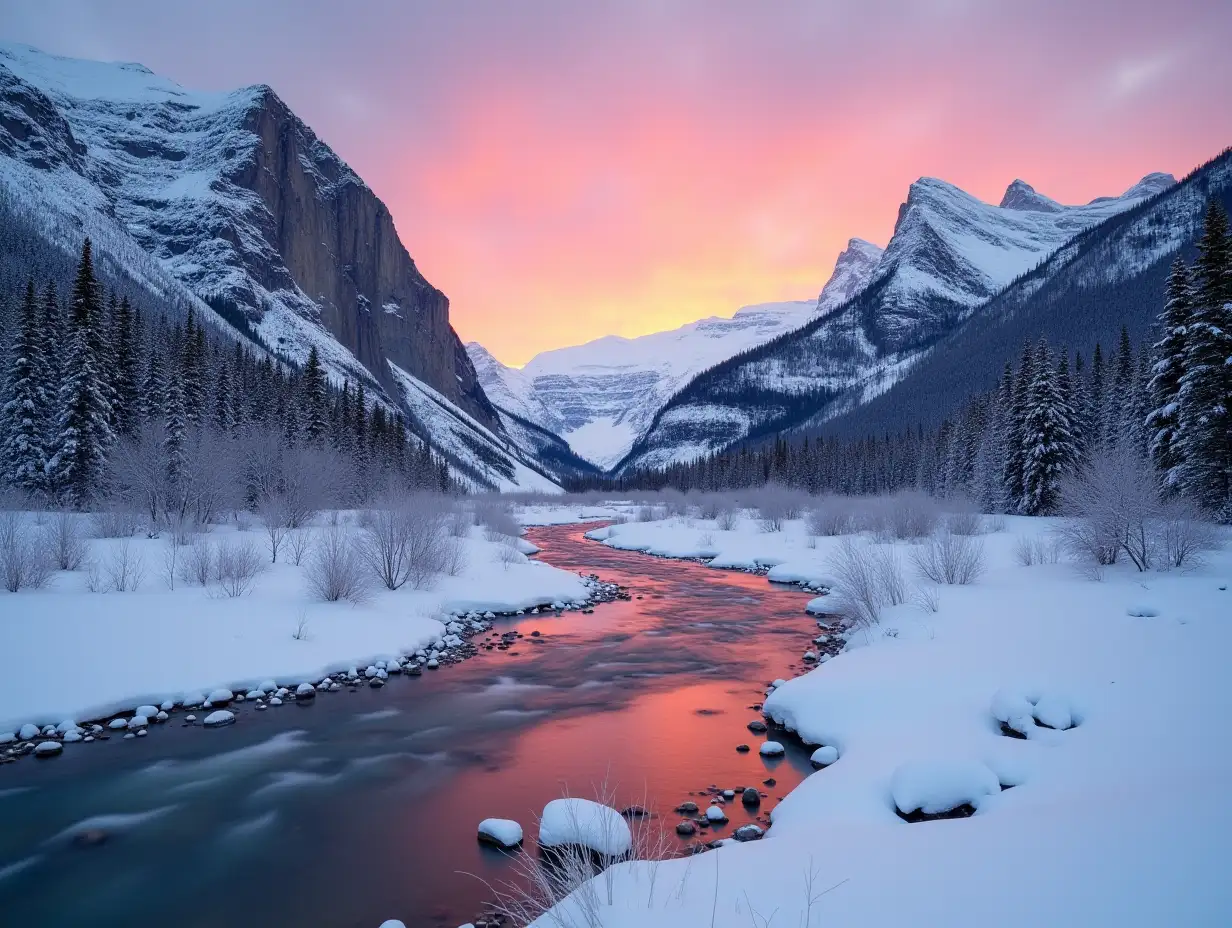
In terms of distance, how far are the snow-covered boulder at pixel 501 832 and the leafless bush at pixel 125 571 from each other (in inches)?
597

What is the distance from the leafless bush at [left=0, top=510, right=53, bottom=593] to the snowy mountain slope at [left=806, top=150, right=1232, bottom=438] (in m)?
138

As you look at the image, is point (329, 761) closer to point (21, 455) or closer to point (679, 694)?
point (679, 694)

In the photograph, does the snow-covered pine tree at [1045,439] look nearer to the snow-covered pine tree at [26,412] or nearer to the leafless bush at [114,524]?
the leafless bush at [114,524]

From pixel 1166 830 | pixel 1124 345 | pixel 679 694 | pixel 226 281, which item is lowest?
pixel 679 694

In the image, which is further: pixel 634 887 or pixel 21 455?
pixel 21 455

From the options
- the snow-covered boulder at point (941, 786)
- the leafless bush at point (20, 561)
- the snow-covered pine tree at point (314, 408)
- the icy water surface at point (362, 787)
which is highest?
the snow-covered pine tree at point (314, 408)

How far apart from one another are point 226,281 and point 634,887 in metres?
164

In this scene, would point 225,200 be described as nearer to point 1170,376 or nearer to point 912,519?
point 912,519

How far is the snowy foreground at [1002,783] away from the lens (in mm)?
4531

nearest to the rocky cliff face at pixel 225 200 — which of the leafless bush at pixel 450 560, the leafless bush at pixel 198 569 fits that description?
the leafless bush at pixel 450 560

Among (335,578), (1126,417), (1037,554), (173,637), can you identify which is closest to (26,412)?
(335,578)

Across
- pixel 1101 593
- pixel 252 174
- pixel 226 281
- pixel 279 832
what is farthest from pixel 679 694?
pixel 252 174

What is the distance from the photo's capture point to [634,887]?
5.21 meters

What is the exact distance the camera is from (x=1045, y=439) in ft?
130
